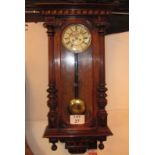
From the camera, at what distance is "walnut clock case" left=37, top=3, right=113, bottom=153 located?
73.0 inches

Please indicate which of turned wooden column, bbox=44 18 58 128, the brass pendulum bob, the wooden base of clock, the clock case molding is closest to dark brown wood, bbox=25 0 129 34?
the clock case molding

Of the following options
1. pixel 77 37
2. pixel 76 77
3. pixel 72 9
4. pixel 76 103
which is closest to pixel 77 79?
pixel 76 77

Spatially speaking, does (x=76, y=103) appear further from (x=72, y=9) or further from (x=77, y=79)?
(x=72, y=9)

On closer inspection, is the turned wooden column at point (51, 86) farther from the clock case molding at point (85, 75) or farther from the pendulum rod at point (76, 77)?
the pendulum rod at point (76, 77)

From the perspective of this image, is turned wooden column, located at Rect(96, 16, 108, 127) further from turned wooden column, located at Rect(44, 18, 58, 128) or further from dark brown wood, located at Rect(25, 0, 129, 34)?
turned wooden column, located at Rect(44, 18, 58, 128)

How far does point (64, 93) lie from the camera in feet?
6.16

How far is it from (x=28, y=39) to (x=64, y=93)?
0.47m

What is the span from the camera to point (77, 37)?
1.91 metres
